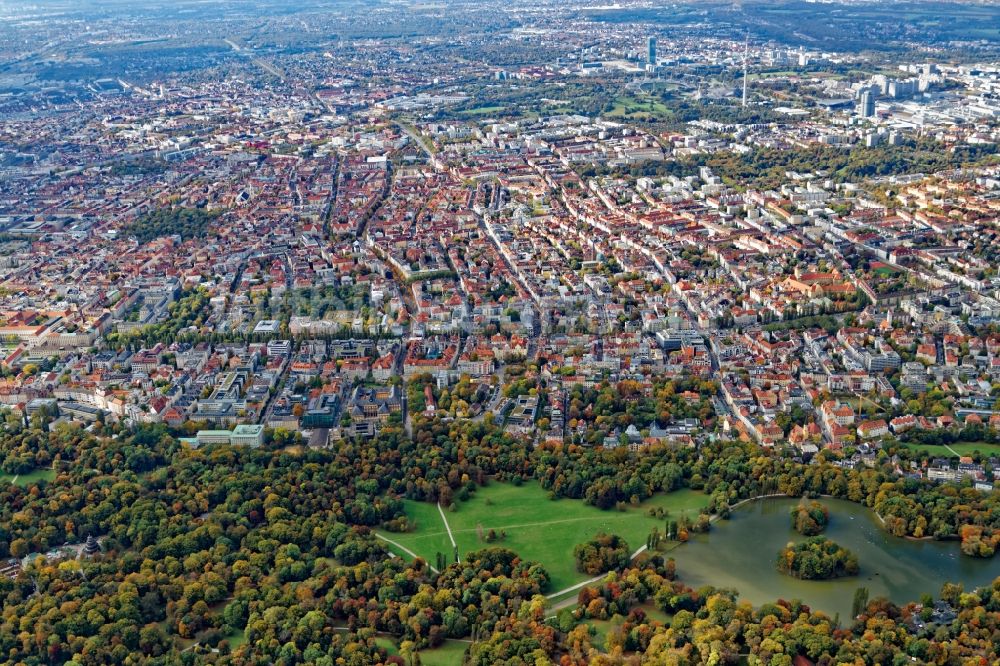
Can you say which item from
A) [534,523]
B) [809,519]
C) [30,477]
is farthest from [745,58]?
[30,477]

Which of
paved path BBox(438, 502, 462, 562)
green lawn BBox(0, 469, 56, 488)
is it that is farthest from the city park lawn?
green lawn BBox(0, 469, 56, 488)

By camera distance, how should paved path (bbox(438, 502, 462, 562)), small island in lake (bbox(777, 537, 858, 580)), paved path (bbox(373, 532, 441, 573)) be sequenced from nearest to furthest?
small island in lake (bbox(777, 537, 858, 580))
paved path (bbox(438, 502, 462, 562))
paved path (bbox(373, 532, 441, 573))

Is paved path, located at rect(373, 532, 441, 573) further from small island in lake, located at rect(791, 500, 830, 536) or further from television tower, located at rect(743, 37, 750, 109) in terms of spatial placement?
television tower, located at rect(743, 37, 750, 109)

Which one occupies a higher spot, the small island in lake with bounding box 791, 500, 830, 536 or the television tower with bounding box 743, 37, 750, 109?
the television tower with bounding box 743, 37, 750, 109

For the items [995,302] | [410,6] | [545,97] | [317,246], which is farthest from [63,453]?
[410,6]

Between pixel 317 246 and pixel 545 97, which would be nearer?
pixel 317 246

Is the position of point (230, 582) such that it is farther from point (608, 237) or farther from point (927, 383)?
point (608, 237)

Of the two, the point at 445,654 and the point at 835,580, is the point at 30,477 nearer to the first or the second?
the point at 445,654
